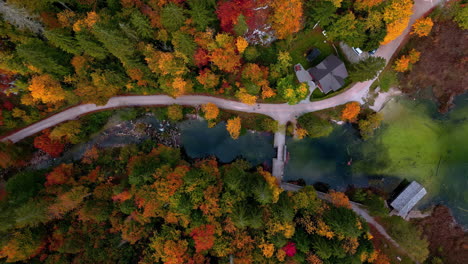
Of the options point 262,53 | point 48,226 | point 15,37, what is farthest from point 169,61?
point 48,226

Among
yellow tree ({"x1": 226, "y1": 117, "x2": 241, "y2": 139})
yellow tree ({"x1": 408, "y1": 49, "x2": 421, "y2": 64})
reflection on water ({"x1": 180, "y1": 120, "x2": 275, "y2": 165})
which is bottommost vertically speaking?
reflection on water ({"x1": 180, "y1": 120, "x2": 275, "y2": 165})

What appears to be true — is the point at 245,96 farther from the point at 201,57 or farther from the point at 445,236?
the point at 445,236

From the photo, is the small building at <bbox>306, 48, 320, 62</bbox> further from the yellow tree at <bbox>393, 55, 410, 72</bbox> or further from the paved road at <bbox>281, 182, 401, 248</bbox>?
the paved road at <bbox>281, 182, 401, 248</bbox>

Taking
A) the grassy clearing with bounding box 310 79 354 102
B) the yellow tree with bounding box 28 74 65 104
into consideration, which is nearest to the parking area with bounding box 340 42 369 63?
the grassy clearing with bounding box 310 79 354 102

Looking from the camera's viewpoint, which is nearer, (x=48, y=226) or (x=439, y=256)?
(x=48, y=226)

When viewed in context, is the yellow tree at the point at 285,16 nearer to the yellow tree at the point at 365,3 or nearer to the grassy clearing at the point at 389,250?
the yellow tree at the point at 365,3

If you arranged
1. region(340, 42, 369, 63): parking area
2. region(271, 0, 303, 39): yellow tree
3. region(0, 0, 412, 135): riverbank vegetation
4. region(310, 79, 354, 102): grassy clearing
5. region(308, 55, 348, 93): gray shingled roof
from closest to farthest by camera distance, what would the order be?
region(0, 0, 412, 135): riverbank vegetation
region(271, 0, 303, 39): yellow tree
region(308, 55, 348, 93): gray shingled roof
region(340, 42, 369, 63): parking area
region(310, 79, 354, 102): grassy clearing

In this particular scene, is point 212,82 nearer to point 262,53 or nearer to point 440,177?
point 262,53
